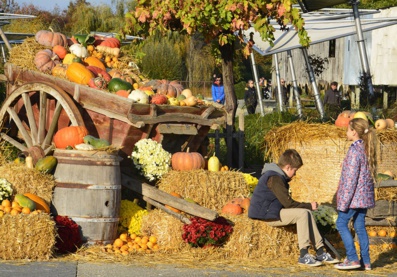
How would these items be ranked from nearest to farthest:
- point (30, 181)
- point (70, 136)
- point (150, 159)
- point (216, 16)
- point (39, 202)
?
point (39, 202), point (30, 181), point (70, 136), point (150, 159), point (216, 16)

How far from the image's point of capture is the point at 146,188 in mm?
9438

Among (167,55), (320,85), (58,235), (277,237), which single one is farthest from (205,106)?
(320,85)

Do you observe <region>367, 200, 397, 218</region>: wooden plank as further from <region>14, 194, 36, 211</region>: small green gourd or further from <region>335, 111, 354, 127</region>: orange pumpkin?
<region>14, 194, 36, 211</region>: small green gourd

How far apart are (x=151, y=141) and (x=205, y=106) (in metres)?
1.08

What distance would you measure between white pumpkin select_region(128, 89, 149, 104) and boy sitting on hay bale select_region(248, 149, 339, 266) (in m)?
2.06

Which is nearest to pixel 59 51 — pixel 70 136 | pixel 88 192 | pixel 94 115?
pixel 94 115

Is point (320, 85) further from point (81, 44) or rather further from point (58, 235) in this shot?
point (58, 235)

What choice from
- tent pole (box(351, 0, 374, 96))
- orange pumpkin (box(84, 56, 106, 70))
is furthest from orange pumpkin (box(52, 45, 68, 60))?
tent pole (box(351, 0, 374, 96))

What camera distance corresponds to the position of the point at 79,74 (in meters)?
10.5

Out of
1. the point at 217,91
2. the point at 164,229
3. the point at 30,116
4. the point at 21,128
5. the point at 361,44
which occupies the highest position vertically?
the point at 217,91

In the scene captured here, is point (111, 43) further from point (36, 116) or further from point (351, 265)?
point (351, 265)

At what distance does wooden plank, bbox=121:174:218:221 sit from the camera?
8898mm

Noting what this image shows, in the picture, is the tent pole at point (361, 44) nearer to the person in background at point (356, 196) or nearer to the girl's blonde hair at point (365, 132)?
the girl's blonde hair at point (365, 132)

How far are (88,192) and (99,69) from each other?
2787 millimetres
